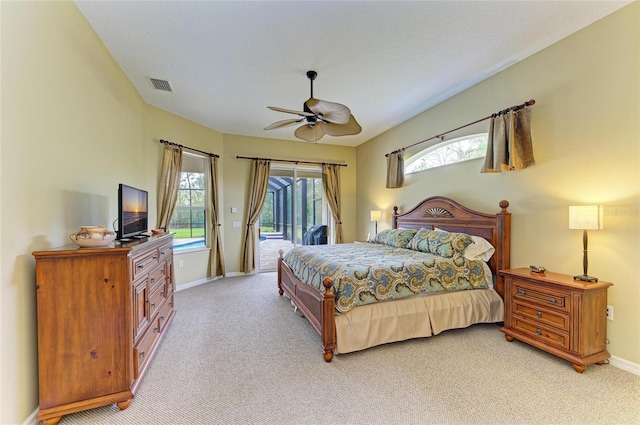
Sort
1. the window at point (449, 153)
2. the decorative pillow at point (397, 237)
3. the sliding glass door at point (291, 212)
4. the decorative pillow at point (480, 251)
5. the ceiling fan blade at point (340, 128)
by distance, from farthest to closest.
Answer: the sliding glass door at point (291, 212)
the decorative pillow at point (397, 237)
the window at point (449, 153)
the decorative pillow at point (480, 251)
the ceiling fan blade at point (340, 128)

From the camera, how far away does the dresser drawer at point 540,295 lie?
7.13 feet

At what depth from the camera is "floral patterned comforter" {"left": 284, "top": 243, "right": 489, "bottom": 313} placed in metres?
2.47

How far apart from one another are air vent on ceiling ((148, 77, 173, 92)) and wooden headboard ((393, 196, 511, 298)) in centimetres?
406

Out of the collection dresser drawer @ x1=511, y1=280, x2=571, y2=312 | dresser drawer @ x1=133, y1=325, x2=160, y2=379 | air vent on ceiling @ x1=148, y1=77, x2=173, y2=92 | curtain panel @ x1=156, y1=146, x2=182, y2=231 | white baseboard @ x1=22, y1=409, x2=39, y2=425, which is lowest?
white baseboard @ x1=22, y1=409, x2=39, y2=425

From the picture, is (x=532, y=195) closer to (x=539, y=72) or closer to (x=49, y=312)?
(x=539, y=72)

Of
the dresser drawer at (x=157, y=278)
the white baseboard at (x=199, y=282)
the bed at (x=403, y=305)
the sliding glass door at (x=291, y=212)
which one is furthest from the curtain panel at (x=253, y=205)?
the dresser drawer at (x=157, y=278)

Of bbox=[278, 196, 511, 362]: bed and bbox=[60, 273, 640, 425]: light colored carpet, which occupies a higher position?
bbox=[278, 196, 511, 362]: bed

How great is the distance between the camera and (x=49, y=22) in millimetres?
1784

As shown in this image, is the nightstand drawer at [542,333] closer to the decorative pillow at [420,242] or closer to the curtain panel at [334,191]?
the decorative pillow at [420,242]

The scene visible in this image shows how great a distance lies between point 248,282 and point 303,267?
2.15m

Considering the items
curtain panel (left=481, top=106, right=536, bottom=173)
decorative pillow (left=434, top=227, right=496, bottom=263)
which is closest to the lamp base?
decorative pillow (left=434, top=227, right=496, bottom=263)

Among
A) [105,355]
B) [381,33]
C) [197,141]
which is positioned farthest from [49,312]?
[197,141]

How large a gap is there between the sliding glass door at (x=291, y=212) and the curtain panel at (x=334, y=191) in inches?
9.1

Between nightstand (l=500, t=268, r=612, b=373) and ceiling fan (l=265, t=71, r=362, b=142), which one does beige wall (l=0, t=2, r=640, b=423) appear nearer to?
nightstand (l=500, t=268, r=612, b=373)
